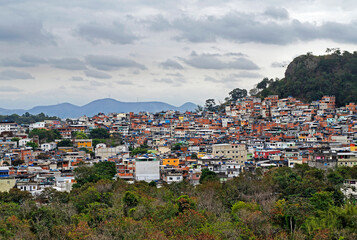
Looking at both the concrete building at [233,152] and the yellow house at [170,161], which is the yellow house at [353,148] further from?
the yellow house at [170,161]

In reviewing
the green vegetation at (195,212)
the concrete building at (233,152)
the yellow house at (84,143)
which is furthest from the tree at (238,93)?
the green vegetation at (195,212)

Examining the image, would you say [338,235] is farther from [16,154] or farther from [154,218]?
[16,154]

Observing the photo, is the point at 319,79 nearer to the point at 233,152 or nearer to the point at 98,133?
the point at 98,133

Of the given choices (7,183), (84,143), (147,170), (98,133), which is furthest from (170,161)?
(98,133)

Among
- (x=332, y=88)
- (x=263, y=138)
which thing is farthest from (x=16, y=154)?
(x=332, y=88)

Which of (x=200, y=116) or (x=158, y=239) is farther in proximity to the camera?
(x=200, y=116)
